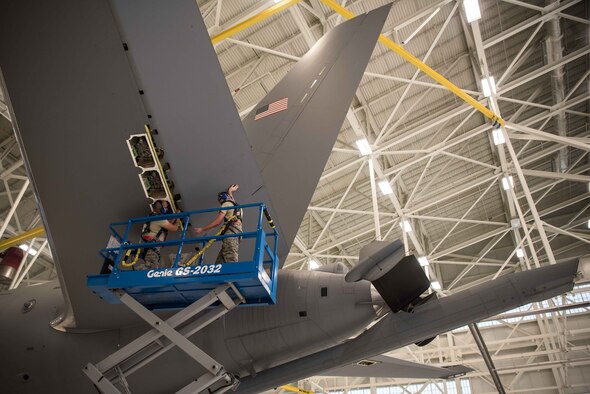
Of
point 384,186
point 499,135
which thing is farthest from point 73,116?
point 499,135

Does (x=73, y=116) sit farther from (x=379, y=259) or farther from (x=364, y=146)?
(x=364, y=146)

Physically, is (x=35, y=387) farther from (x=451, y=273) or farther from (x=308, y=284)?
(x=451, y=273)

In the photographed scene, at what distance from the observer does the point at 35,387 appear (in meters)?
7.21

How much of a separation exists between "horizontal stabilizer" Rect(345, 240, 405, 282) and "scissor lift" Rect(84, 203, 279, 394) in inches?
49.7

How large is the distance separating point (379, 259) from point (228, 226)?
2.09 metres

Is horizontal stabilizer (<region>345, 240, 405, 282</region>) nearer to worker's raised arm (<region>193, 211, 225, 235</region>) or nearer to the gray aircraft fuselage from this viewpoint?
the gray aircraft fuselage

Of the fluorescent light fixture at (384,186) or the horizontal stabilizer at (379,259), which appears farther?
the fluorescent light fixture at (384,186)

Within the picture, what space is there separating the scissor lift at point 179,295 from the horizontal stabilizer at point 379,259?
49.7 inches

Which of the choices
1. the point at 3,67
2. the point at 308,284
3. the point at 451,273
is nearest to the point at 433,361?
the point at 451,273

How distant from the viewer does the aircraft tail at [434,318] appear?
5.45 metres

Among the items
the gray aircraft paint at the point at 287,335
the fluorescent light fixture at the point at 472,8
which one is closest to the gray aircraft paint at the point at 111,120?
the gray aircraft paint at the point at 287,335

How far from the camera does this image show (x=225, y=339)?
21.6ft

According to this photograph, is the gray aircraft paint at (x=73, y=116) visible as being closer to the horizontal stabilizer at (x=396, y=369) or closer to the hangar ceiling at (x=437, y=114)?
the horizontal stabilizer at (x=396, y=369)

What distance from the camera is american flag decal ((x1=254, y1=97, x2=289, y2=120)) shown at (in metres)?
7.93
